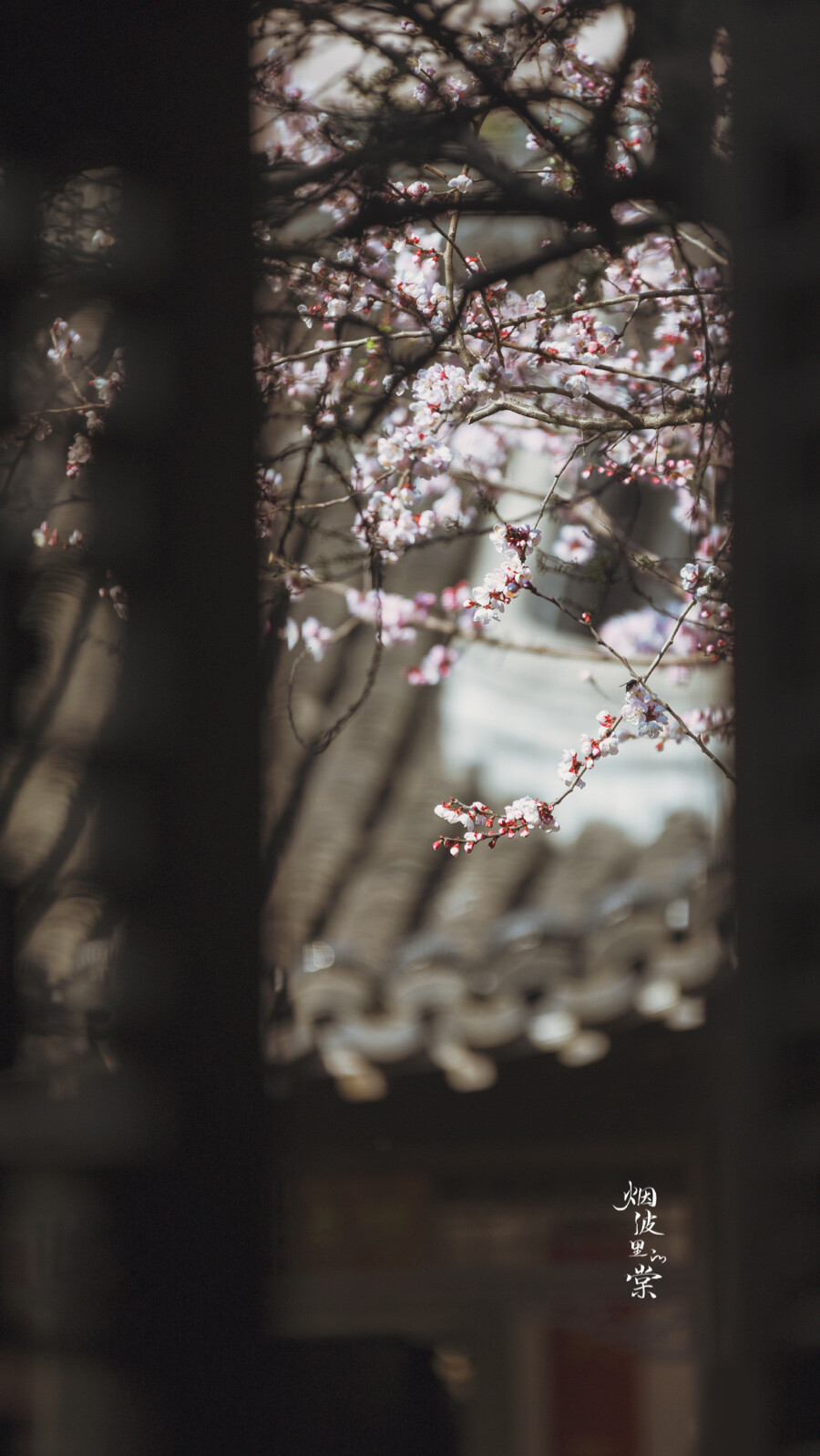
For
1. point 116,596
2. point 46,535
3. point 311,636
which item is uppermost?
point 311,636

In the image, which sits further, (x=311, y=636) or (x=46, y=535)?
(x=311, y=636)

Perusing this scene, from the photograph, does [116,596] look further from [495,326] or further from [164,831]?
[495,326]

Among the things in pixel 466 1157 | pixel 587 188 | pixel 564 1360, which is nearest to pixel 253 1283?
pixel 564 1360

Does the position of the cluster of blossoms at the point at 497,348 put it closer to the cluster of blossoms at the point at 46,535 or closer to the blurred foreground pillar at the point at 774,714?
the blurred foreground pillar at the point at 774,714

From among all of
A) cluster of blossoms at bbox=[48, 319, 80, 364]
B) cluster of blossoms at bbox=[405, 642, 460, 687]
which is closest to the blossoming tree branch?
cluster of blossoms at bbox=[48, 319, 80, 364]

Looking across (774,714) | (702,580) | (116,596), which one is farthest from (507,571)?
(116,596)

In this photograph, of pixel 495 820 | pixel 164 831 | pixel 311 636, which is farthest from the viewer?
pixel 311 636

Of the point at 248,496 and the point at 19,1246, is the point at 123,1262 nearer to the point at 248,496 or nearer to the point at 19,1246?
the point at 19,1246

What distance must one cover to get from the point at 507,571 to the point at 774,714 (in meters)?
0.49

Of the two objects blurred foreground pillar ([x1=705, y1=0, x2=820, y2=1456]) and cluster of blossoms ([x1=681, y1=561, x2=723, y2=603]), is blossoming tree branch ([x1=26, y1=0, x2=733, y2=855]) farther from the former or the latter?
blurred foreground pillar ([x1=705, y1=0, x2=820, y2=1456])

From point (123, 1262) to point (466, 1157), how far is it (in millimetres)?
730

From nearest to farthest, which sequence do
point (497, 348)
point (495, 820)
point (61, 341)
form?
1. point (61, 341)
2. point (497, 348)
3. point (495, 820)

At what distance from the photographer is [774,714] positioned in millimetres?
1067

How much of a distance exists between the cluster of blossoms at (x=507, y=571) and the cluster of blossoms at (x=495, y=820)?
30 centimetres
